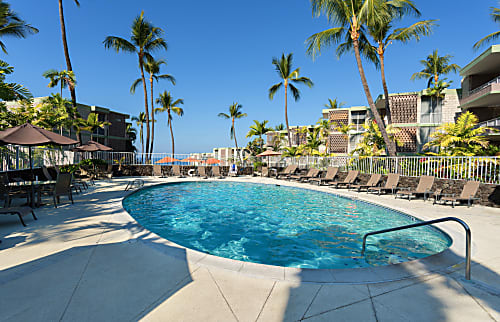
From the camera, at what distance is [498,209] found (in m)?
7.28

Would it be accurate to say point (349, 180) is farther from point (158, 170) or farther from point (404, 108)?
point (404, 108)

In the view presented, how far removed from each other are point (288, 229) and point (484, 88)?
1928 cm

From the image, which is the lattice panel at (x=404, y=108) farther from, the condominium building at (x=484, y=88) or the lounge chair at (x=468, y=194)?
the lounge chair at (x=468, y=194)

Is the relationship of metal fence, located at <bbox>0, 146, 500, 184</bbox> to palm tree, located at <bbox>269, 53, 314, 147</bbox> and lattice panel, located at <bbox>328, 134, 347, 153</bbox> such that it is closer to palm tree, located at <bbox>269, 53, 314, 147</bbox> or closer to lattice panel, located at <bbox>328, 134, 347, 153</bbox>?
palm tree, located at <bbox>269, 53, 314, 147</bbox>

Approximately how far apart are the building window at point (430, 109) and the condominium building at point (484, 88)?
159 cm

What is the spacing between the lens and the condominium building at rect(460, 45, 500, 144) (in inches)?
593

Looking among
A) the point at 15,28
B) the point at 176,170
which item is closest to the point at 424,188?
the point at 176,170

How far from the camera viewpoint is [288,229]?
6051mm

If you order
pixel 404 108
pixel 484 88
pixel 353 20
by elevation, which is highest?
pixel 353 20

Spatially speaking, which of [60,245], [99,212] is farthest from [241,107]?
[60,245]

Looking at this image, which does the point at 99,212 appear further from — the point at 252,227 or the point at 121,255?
the point at 252,227

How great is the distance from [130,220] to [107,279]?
9.58 ft

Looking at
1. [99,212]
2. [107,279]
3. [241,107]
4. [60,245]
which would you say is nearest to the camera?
[107,279]

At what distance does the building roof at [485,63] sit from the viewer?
1445 centimetres
